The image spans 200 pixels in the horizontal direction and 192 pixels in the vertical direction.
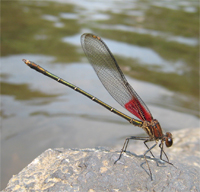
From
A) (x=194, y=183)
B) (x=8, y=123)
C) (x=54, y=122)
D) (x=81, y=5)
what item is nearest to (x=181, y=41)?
(x=81, y=5)

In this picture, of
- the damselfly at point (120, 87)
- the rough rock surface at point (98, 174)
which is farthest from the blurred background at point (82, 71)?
the damselfly at point (120, 87)

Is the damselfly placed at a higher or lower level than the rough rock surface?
higher

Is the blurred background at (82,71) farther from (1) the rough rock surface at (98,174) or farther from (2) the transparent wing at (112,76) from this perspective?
(2) the transparent wing at (112,76)

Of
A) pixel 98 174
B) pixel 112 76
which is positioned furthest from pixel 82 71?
pixel 98 174

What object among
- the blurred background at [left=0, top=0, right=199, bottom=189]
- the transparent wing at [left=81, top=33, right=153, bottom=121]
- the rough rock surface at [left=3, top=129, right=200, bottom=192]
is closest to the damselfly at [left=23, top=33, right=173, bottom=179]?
the transparent wing at [left=81, top=33, right=153, bottom=121]

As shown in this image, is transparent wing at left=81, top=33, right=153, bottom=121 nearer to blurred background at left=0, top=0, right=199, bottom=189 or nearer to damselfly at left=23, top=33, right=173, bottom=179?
damselfly at left=23, top=33, right=173, bottom=179
